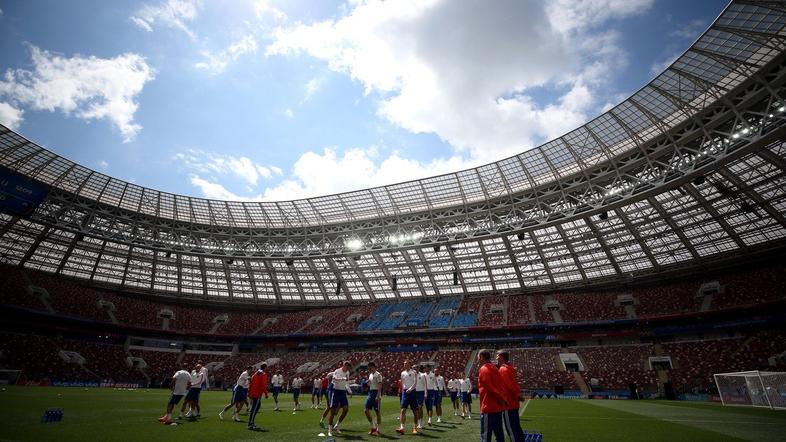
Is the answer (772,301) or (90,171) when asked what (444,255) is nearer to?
(772,301)

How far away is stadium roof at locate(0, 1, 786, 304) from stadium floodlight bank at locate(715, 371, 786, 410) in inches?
439

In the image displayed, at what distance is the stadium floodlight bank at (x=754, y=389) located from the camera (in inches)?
745

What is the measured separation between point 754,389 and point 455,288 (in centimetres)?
3007

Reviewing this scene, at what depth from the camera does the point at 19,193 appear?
31.8 metres

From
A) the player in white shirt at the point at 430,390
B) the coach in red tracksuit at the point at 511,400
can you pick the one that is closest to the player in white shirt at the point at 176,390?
the player in white shirt at the point at 430,390

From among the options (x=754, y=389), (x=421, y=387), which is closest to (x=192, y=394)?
(x=421, y=387)

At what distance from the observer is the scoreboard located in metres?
31.3

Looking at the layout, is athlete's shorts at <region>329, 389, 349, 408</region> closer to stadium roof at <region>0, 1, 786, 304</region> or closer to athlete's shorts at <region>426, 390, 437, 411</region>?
athlete's shorts at <region>426, 390, 437, 411</region>

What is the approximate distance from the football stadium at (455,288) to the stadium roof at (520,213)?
7.2 inches

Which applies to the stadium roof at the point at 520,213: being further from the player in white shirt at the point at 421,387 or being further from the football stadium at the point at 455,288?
the player in white shirt at the point at 421,387

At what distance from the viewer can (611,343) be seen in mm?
39719

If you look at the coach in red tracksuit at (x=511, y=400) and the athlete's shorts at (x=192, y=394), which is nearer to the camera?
the coach in red tracksuit at (x=511, y=400)

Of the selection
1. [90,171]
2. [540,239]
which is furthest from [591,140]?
[90,171]

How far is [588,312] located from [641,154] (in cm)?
2067
